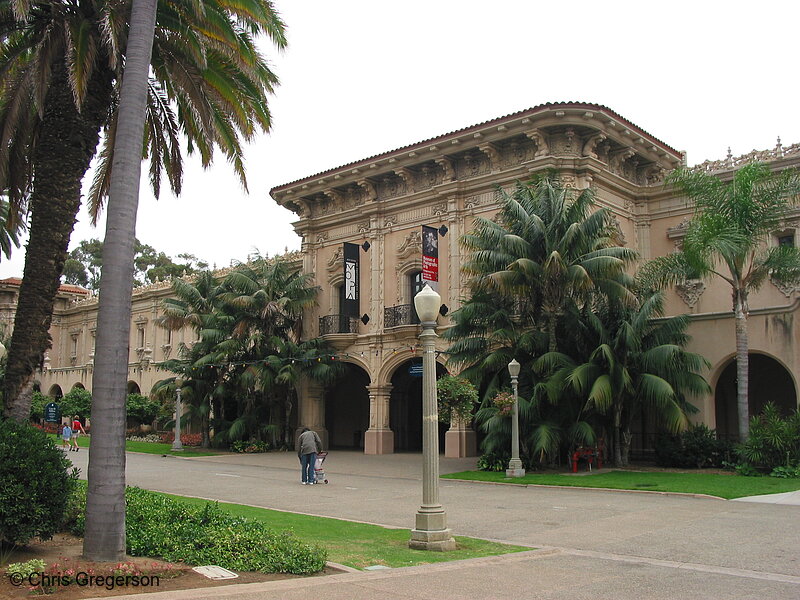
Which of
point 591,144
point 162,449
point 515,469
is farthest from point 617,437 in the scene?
point 162,449

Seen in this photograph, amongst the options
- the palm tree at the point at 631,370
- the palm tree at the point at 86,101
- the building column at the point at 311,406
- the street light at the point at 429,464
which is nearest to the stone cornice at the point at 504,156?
the palm tree at the point at 631,370

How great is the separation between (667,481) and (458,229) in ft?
40.4

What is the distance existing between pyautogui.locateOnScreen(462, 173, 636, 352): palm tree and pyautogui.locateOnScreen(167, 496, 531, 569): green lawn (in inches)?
423

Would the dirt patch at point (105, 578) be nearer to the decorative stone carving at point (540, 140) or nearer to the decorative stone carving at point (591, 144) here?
the decorative stone carving at point (540, 140)

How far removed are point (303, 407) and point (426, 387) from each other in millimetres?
22891

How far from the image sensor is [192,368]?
112 ft

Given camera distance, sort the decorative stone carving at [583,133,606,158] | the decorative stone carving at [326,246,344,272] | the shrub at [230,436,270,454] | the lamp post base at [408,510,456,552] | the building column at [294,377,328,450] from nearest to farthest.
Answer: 1. the lamp post base at [408,510,456,552]
2. the decorative stone carving at [583,133,606,158]
3. the shrub at [230,436,270,454]
4. the decorative stone carving at [326,246,344,272]
5. the building column at [294,377,328,450]

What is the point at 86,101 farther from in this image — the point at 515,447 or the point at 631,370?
the point at 631,370

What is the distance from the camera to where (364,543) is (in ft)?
33.6

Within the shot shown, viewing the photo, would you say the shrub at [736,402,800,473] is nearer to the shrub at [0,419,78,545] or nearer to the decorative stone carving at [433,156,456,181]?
the decorative stone carving at [433,156,456,181]

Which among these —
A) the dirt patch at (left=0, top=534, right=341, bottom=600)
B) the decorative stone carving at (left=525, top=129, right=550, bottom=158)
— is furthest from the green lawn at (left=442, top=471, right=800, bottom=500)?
the dirt patch at (left=0, top=534, right=341, bottom=600)

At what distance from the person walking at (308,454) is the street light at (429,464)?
357 inches

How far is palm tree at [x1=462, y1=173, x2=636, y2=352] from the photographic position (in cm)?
2127

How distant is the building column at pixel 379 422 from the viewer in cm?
3014
